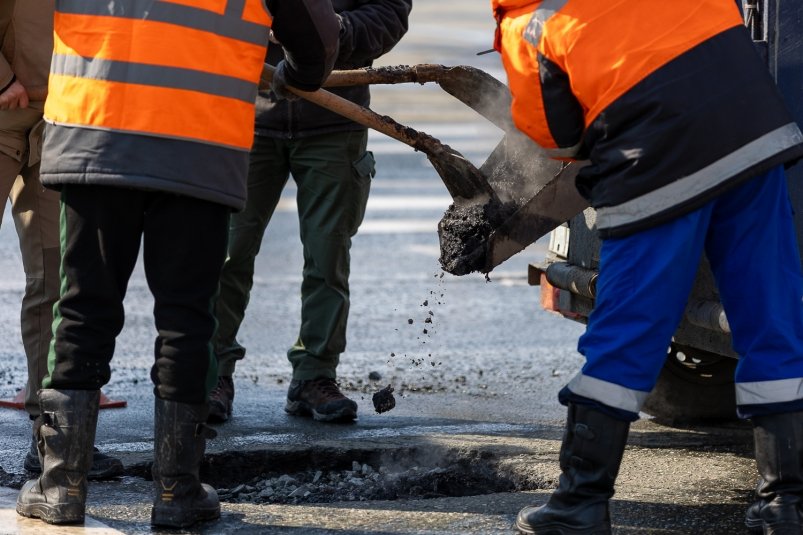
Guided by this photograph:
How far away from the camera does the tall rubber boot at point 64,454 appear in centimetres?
354

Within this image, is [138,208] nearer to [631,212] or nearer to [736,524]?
[631,212]

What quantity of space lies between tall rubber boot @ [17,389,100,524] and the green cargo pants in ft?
4.82

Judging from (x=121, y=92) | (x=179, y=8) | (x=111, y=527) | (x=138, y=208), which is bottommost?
(x=111, y=527)

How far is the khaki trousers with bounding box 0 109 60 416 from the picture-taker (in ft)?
14.1

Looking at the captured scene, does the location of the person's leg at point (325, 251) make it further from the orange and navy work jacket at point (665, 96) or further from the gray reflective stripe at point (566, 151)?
the orange and navy work jacket at point (665, 96)

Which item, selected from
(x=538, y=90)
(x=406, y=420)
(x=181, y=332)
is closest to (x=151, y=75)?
(x=181, y=332)

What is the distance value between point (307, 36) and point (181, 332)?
2.91 ft

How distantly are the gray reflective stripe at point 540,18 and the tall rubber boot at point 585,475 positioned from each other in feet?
3.09

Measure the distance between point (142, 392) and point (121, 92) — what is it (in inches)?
89.2

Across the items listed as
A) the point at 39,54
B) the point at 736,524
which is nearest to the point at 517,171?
the point at 736,524

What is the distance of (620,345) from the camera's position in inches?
130

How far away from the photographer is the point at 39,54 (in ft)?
13.9

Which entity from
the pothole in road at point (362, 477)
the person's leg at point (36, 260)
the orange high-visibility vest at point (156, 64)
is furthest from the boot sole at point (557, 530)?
the person's leg at point (36, 260)

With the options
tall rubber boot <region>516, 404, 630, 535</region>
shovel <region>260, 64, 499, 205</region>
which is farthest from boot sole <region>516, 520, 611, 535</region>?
shovel <region>260, 64, 499, 205</region>
